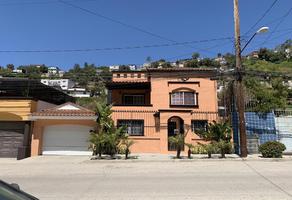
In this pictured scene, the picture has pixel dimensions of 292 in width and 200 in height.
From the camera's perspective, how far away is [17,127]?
79.8ft

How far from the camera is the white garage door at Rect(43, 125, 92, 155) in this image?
24603 mm

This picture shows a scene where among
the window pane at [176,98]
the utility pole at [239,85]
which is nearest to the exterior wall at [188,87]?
the window pane at [176,98]

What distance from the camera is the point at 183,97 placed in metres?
28.4

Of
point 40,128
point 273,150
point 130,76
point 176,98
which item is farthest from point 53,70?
point 273,150

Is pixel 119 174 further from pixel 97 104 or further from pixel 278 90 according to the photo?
pixel 278 90

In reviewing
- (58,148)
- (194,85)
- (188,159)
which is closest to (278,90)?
(194,85)

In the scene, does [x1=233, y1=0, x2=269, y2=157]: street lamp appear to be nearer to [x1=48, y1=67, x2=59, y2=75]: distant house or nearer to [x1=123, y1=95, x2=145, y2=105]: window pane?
[x1=123, y1=95, x2=145, y2=105]: window pane

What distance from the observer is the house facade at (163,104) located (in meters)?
24.7

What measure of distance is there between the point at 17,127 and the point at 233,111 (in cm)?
1616

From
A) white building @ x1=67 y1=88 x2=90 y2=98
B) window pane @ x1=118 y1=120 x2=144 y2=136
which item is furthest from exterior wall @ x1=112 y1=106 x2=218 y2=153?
white building @ x1=67 y1=88 x2=90 y2=98

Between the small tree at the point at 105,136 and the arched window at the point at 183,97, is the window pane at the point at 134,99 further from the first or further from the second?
the small tree at the point at 105,136

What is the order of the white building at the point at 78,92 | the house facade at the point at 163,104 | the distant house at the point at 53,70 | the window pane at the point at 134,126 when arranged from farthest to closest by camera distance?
1. the white building at the point at 78,92
2. the distant house at the point at 53,70
3. the window pane at the point at 134,126
4. the house facade at the point at 163,104

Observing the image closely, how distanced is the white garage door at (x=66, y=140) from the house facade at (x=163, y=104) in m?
2.89

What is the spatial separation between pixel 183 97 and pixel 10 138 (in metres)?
14.3
